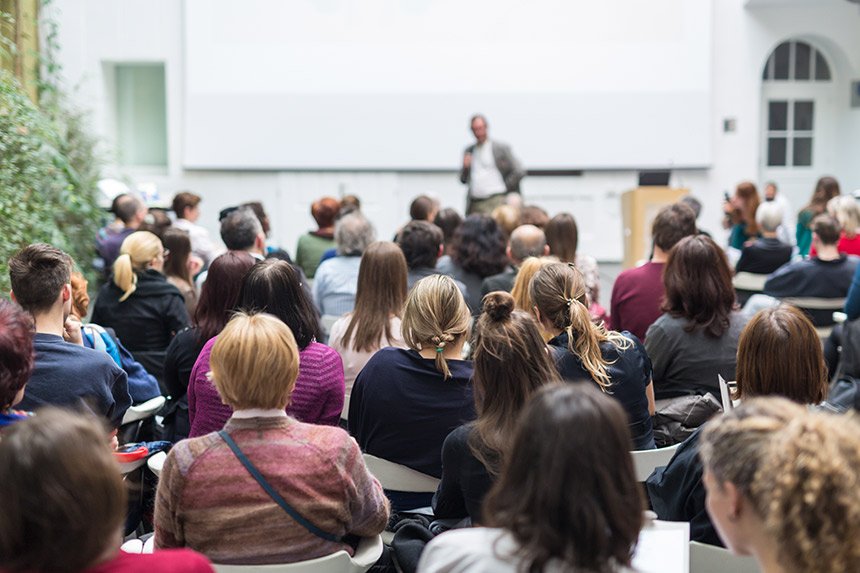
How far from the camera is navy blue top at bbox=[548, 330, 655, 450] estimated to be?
10.3ft

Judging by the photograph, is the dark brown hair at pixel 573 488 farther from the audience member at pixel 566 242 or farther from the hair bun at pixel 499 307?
the audience member at pixel 566 242

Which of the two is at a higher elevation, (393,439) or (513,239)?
(513,239)

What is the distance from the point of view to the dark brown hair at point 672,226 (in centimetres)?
483

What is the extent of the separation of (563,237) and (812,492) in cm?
403

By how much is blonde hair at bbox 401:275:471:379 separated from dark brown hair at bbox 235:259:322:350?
1.15 ft

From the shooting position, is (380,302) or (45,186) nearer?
(380,302)

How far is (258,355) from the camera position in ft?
7.50

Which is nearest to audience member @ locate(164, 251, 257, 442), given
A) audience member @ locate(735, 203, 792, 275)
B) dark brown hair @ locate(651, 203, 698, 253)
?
dark brown hair @ locate(651, 203, 698, 253)

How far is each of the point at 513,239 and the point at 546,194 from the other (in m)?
6.62

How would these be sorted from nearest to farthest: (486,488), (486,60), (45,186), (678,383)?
1. (486,488)
2. (678,383)
3. (45,186)
4. (486,60)

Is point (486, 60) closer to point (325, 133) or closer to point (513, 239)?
point (325, 133)

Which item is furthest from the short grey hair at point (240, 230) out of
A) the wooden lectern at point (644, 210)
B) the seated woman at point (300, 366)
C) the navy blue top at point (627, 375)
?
the wooden lectern at point (644, 210)

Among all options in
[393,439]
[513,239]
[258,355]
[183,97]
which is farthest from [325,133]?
[258,355]

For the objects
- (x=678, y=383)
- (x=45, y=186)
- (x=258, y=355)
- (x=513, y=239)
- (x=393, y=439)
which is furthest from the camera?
(x=45, y=186)
